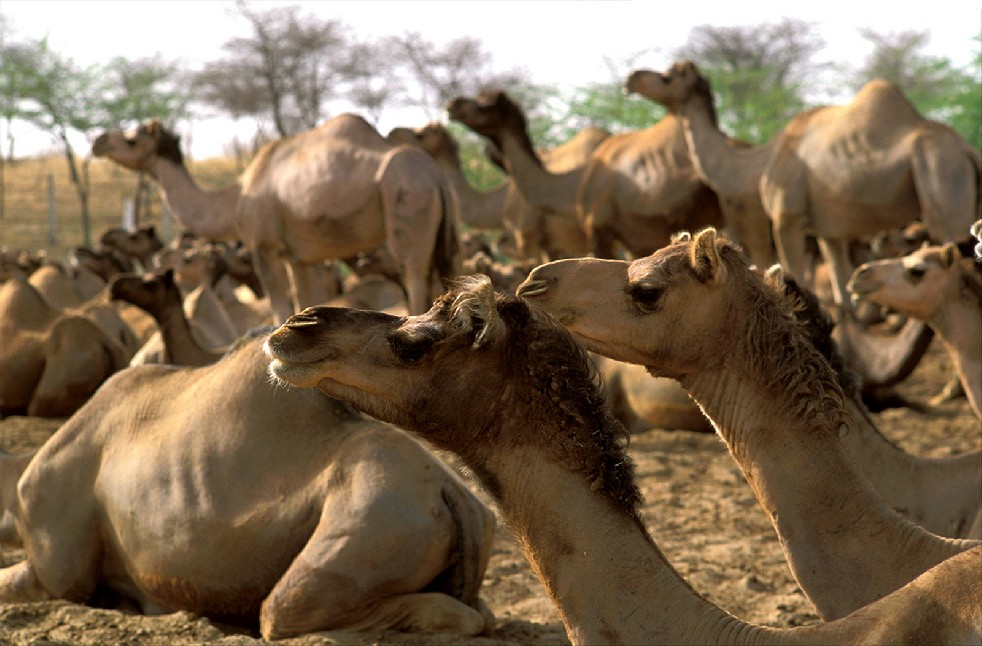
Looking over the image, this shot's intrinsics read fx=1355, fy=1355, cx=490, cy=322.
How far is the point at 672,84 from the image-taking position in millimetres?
12875

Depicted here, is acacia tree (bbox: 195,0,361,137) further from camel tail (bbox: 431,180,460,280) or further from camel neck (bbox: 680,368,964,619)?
camel neck (bbox: 680,368,964,619)

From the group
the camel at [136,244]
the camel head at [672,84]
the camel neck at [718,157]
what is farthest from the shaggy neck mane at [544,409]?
the camel at [136,244]

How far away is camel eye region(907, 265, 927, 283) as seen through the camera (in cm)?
686

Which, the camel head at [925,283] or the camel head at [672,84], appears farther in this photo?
the camel head at [672,84]

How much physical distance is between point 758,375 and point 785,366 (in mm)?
69

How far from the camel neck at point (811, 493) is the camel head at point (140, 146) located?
33.6 ft

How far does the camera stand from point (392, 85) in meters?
35.2

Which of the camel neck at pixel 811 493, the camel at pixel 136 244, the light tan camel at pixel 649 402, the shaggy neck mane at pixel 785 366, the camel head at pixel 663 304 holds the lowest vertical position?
the camel at pixel 136 244

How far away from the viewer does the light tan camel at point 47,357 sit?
34.3ft

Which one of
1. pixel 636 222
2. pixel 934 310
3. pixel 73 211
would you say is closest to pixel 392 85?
pixel 73 211

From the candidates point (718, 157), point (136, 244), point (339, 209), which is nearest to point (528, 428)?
point (339, 209)

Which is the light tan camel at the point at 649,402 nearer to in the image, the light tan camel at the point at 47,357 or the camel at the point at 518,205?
the light tan camel at the point at 47,357

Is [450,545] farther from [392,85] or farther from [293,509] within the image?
[392,85]

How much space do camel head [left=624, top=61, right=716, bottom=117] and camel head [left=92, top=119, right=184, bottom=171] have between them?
437cm
